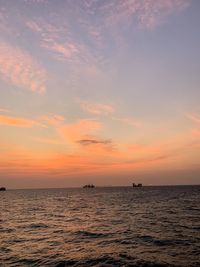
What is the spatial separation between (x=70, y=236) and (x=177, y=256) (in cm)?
1321

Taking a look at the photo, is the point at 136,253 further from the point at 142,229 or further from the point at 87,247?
the point at 142,229

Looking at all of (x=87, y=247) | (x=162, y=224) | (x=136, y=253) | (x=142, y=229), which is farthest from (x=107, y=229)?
(x=136, y=253)

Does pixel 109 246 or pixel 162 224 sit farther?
pixel 162 224

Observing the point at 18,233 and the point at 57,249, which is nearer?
the point at 57,249

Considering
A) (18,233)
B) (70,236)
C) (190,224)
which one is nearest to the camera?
(70,236)

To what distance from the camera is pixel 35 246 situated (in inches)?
1077

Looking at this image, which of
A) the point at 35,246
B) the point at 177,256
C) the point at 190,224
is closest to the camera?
the point at 177,256

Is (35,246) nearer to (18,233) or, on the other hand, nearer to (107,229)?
(18,233)

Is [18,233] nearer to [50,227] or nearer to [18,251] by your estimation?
[50,227]

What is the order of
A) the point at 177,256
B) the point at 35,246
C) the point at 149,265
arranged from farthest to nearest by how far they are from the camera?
the point at 35,246
the point at 177,256
the point at 149,265

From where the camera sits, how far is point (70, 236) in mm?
32438

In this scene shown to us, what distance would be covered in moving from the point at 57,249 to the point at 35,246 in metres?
2.46

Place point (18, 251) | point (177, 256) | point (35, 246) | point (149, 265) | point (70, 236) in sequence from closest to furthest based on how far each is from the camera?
point (149, 265)
point (177, 256)
point (18, 251)
point (35, 246)
point (70, 236)

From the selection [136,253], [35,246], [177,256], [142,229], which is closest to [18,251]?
[35,246]
